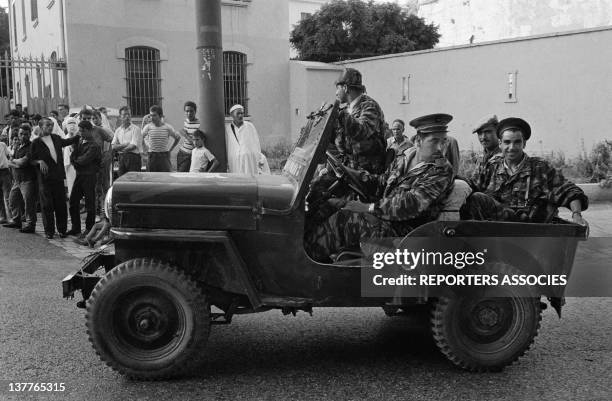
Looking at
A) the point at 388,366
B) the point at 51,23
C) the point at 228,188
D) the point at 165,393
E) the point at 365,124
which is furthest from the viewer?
the point at 51,23

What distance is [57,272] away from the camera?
7.16 m

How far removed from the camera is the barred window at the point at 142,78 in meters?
16.9

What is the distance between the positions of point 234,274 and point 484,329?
1.67 m

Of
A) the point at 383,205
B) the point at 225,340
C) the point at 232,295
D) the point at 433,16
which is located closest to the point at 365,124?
the point at 383,205

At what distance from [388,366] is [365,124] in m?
1.73

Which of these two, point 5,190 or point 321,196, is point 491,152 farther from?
point 5,190

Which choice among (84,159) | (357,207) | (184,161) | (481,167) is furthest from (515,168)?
(84,159)

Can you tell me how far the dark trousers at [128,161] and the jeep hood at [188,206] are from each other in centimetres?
587

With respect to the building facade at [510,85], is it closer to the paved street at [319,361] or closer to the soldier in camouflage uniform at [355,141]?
the paved street at [319,361]

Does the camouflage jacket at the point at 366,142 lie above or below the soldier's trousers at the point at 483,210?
above

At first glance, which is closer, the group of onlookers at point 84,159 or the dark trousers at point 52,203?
the group of onlookers at point 84,159

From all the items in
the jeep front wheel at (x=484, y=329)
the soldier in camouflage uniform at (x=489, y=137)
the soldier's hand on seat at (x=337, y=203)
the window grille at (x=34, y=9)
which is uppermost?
the window grille at (x=34, y=9)

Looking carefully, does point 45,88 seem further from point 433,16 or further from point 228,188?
point 433,16

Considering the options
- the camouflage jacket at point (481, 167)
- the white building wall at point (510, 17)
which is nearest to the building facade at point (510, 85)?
the white building wall at point (510, 17)
